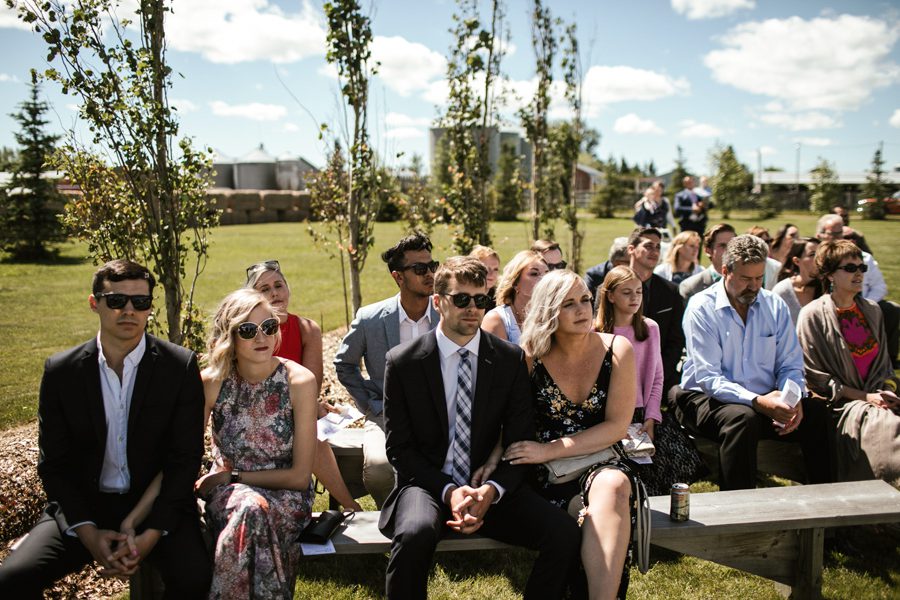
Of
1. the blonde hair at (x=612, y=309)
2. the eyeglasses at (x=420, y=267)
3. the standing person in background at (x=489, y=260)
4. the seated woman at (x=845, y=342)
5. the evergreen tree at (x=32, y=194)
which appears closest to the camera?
the eyeglasses at (x=420, y=267)

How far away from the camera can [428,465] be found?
3.27m

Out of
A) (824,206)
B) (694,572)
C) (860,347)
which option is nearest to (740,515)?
(694,572)

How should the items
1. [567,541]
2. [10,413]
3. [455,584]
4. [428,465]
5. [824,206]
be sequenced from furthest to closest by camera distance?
[824,206] → [10,413] → [455,584] → [428,465] → [567,541]

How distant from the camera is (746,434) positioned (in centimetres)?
424

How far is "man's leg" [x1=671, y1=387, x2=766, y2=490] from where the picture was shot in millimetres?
4242

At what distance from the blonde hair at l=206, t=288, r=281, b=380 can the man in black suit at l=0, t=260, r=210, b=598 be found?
5.0 inches

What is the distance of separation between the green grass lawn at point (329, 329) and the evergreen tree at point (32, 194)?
82 cm

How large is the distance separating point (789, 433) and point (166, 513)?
4.06m

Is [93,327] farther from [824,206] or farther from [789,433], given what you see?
[824,206]

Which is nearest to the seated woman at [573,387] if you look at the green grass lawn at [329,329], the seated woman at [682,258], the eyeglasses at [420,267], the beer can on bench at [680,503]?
the beer can on bench at [680,503]


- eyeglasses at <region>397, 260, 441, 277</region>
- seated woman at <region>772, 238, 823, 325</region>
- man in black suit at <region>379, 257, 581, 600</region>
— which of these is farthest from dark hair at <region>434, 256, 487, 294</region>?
seated woman at <region>772, 238, 823, 325</region>

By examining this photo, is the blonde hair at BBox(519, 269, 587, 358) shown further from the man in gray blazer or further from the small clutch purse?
the small clutch purse

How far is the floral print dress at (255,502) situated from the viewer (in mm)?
2906

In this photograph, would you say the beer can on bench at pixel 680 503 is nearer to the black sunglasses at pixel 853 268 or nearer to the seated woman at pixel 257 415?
the seated woman at pixel 257 415
